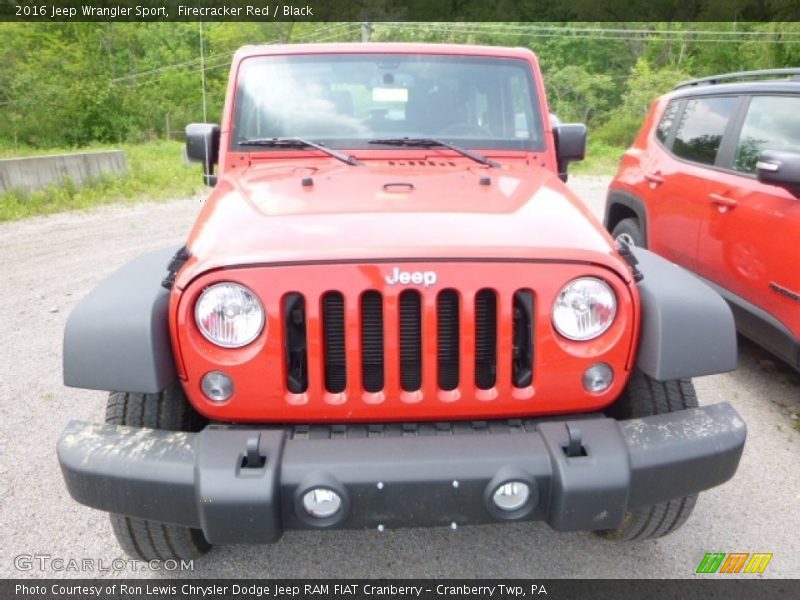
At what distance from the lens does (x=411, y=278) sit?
193 centimetres

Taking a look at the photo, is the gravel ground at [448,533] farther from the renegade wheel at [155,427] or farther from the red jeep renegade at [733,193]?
the red jeep renegade at [733,193]

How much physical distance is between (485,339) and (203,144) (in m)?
2.18

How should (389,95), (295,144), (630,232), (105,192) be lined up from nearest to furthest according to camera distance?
1. (295,144)
2. (389,95)
3. (630,232)
4. (105,192)

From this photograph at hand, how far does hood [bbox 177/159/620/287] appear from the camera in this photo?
1.98m

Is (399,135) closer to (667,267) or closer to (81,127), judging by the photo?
(667,267)

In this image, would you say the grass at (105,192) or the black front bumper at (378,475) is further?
the grass at (105,192)

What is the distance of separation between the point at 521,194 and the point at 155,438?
5.11 ft

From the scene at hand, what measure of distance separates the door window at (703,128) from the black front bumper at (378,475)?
9.93 feet

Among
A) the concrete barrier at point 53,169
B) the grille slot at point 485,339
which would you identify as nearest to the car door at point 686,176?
the grille slot at point 485,339

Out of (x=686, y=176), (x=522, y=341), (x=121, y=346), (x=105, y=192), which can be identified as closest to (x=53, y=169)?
(x=105, y=192)

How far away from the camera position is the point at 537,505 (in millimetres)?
1877

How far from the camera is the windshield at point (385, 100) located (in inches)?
129

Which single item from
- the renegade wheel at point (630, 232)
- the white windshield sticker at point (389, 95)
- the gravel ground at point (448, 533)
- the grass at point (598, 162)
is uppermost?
the white windshield sticker at point (389, 95)

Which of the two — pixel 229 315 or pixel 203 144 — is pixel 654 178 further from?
pixel 229 315
